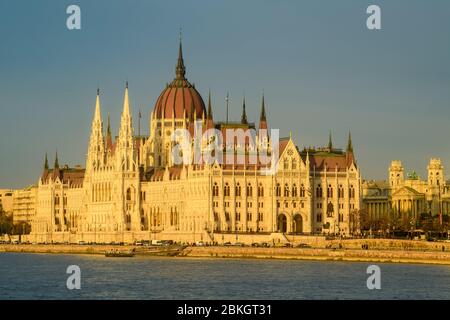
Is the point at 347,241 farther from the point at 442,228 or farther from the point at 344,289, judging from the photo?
the point at 344,289

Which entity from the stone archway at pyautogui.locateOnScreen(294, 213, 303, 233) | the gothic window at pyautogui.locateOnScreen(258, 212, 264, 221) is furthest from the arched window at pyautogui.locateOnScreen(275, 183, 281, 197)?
the stone archway at pyautogui.locateOnScreen(294, 213, 303, 233)

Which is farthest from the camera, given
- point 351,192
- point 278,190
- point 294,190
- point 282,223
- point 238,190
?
point 351,192

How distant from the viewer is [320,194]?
191m

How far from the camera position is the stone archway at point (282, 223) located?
186 metres

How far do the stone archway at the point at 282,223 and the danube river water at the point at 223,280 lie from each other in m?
34.8

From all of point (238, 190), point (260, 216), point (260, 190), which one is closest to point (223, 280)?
point (238, 190)

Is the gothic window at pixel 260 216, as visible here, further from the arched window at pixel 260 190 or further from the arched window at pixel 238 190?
the arched window at pixel 238 190

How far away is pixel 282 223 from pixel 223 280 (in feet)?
232

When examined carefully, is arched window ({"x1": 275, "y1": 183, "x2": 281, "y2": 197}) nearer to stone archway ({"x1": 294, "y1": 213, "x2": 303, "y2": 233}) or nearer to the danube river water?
stone archway ({"x1": 294, "y1": 213, "x2": 303, "y2": 233})

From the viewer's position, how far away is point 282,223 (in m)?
187

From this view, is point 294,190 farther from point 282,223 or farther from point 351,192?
point 351,192
